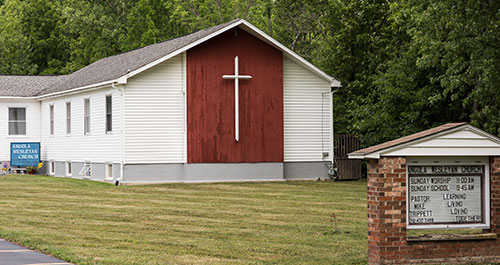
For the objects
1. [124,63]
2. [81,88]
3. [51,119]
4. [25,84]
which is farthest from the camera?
[25,84]

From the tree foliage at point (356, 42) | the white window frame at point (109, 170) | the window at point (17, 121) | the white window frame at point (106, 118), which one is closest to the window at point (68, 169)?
the window at point (17, 121)

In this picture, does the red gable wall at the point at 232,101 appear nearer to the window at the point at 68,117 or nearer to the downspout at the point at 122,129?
the downspout at the point at 122,129

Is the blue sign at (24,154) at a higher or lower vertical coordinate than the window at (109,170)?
higher

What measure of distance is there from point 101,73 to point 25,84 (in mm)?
9119

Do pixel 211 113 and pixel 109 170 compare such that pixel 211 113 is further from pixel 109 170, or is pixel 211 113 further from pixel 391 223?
pixel 391 223

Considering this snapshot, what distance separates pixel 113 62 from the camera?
39.5 meters

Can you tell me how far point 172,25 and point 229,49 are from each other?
31837mm

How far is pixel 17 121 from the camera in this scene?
4238cm

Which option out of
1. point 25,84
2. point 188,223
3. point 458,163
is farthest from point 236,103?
point 458,163

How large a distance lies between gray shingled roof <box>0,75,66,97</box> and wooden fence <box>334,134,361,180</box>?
1543cm

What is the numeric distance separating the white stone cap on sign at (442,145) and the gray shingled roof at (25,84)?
103ft

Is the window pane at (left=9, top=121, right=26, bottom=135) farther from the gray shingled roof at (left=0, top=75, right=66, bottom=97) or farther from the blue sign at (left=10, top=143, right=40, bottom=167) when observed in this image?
the gray shingled roof at (left=0, top=75, right=66, bottom=97)

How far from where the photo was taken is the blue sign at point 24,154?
4106 cm

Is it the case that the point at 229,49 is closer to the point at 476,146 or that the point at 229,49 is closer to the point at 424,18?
the point at 424,18
